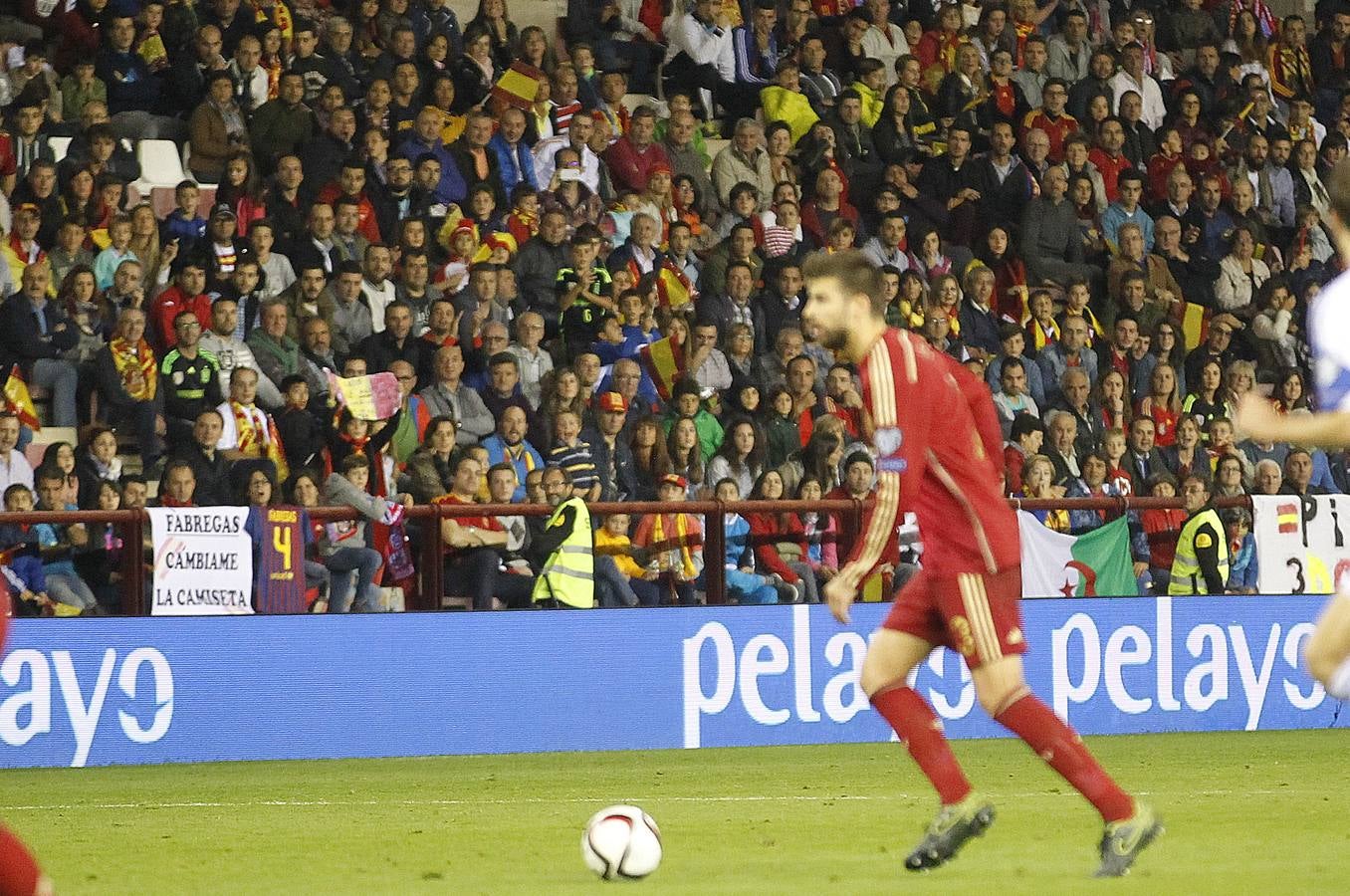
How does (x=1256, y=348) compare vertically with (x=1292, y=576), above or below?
above

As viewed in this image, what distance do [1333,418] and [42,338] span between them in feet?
34.5

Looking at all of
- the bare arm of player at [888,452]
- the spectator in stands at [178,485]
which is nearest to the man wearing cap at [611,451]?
the spectator in stands at [178,485]

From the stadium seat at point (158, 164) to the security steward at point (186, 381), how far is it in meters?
2.39

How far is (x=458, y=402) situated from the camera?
14805 mm

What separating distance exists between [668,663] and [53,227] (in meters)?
5.23

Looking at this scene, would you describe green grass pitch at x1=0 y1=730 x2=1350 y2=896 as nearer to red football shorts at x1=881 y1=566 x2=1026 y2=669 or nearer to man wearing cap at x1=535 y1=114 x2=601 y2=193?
red football shorts at x1=881 y1=566 x2=1026 y2=669

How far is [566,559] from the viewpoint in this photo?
13164 millimetres

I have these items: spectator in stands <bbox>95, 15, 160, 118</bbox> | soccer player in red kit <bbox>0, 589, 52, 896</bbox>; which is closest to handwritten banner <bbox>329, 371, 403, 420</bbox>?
spectator in stands <bbox>95, 15, 160, 118</bbox>

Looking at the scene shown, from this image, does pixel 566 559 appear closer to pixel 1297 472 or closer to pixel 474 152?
pixel 474 152

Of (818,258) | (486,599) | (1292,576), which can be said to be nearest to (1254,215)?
(1292,576)

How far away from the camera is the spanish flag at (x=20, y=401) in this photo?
13.8m

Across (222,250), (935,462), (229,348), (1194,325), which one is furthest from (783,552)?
(935,462)

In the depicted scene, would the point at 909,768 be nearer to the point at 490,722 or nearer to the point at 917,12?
the point at 490,722

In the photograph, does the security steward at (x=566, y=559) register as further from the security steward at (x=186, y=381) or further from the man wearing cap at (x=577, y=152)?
the man wearing cap at (x=577, y=152)
